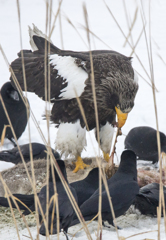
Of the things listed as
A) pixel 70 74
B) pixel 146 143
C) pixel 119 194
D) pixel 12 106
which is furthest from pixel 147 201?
pixel 12 106

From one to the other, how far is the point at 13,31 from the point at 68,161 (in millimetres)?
6106

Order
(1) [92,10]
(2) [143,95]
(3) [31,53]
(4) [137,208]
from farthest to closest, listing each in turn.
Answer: (1) [92,10] → (2) [143,95] → (3) [31,53] → (4) [137,208]

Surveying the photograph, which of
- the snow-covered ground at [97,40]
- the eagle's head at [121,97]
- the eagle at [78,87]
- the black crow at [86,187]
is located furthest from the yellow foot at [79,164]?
the black crow at [86,187]

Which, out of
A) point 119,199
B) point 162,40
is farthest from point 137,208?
point 162,40

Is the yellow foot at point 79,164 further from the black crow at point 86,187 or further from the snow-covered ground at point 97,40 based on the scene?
the black crow at point 86,187

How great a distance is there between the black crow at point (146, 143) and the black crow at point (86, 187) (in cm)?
175

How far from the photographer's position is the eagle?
3.60 meters

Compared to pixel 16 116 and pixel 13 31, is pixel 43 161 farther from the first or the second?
pixel 13 31

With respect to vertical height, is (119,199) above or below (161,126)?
below

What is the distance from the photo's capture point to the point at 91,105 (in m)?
3.68

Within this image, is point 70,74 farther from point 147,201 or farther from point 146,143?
point 147,201

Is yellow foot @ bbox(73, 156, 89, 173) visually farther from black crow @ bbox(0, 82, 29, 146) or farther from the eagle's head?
black crow @ bbox(0, 82, 29, 146)

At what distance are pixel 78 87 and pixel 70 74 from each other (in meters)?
0.19

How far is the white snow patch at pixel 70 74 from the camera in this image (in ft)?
11.7
